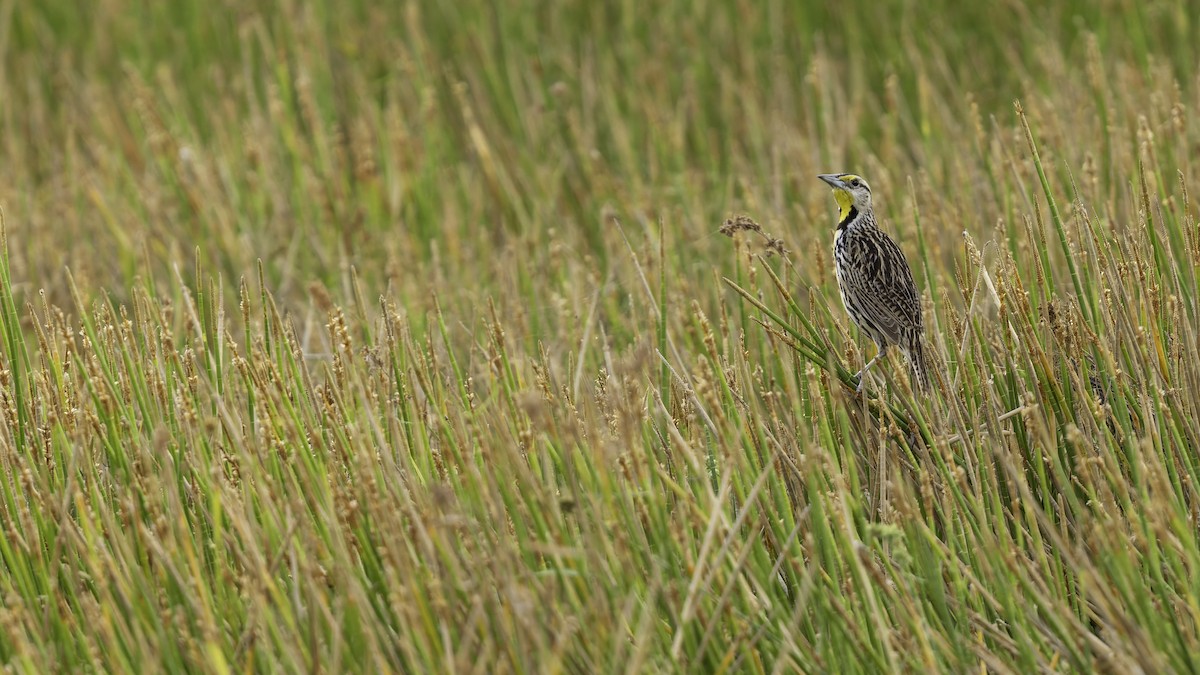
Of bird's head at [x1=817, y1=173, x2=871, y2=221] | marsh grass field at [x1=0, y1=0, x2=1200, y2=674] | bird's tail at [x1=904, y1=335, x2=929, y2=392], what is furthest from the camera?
bird's head at [x1=817, y1=173, x2=871, y2=221]

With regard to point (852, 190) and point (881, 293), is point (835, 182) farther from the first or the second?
point (881, 293)

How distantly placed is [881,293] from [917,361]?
0.18 metres

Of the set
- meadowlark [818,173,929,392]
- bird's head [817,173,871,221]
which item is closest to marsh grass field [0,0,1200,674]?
meadowlark [818,173,929,392]

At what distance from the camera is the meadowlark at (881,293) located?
3598mm

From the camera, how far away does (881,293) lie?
363 centimetres

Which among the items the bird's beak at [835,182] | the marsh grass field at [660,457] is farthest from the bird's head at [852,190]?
the marsh grass field at [660,457]

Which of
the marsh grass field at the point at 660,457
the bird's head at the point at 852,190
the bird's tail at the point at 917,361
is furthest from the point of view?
the bird's head at the point at 852,190

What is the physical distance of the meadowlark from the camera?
3598 millimetres

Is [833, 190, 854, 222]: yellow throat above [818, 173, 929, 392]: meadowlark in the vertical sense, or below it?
above

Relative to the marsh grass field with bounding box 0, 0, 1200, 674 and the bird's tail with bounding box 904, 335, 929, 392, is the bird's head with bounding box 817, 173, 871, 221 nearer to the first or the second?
the marsh grass field with bounding box 0, 0, 1200, 674

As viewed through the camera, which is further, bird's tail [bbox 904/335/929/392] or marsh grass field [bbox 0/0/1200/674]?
bird's tail [bbox 904/335/929/392]

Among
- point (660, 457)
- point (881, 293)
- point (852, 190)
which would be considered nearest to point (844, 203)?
point (852, 190)

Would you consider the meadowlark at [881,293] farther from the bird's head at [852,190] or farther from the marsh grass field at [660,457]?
the bird's head at [852,190]

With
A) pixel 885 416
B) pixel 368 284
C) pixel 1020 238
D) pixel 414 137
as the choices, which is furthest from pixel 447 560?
pixel 414 137
